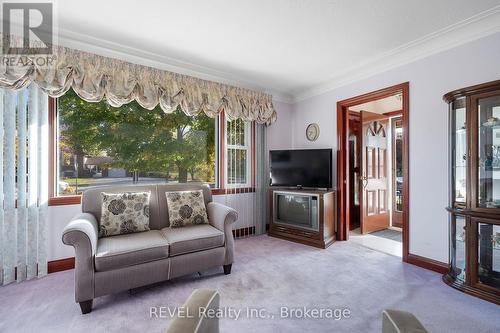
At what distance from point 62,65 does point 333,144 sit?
3717 millimetres

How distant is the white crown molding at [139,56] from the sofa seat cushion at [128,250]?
2126mm

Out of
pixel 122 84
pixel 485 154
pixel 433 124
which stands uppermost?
pixel 122 84

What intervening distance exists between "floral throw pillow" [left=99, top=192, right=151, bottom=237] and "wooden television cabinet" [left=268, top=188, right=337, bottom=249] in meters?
2.07

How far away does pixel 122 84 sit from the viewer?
2900mm

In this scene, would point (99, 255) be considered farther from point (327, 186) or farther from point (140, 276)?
point (327, 186)

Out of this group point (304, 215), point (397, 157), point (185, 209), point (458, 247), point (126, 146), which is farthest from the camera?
point (397, 157)

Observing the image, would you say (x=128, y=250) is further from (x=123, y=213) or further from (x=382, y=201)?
(x=382, y=201)

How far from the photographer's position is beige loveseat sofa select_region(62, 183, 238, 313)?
197 centimetres

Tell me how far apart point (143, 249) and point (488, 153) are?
3.25 metres

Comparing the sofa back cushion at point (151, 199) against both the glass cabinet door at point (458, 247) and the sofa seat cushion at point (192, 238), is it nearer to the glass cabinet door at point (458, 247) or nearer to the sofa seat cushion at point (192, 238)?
the sofa seat cushion at point (192, 238)

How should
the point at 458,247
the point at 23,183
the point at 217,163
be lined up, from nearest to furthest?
the point at 458,247 < the point at 23,183 < the point at 217,163

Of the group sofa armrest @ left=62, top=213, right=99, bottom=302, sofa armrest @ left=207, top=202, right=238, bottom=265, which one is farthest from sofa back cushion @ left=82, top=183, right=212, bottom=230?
sofa armrest @ left=62, top=213, right=99, bottom=302

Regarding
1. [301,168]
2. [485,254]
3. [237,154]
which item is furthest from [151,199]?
[485,254]

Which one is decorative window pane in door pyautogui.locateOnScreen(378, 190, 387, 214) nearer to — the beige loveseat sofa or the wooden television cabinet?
the wooden television cabinet
